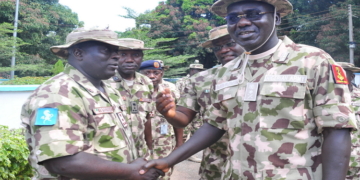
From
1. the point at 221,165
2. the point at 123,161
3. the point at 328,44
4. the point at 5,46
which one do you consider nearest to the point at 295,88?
the point at 123,161

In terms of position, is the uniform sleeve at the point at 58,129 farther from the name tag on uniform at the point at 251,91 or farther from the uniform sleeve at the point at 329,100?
the uniform sleeve at the point at 329,100

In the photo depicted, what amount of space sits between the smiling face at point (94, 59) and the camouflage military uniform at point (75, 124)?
95 millimetres

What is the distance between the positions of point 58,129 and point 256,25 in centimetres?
146

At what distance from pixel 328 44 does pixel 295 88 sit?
21705 millimetres

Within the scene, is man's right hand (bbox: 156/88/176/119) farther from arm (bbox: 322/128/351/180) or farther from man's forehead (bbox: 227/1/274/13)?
arm (bbox: 322/128/351/180)

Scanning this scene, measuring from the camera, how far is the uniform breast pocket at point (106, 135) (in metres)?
2.37

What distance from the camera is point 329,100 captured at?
193cm

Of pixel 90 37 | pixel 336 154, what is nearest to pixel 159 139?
pixel 90 37

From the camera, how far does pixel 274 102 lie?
2.09m

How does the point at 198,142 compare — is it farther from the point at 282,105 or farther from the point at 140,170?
the point at 282,105

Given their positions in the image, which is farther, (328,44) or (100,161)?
(328,44)

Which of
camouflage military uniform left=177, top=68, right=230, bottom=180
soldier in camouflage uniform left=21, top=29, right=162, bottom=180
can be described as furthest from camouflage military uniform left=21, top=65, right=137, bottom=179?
camouflage military uniform left=177, top=68, right=230, bottom=180

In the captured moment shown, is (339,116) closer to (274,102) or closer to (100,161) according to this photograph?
(274,102)

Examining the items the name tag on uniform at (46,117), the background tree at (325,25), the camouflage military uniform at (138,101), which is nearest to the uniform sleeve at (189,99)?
the camouflage military uniform at (138,101)
